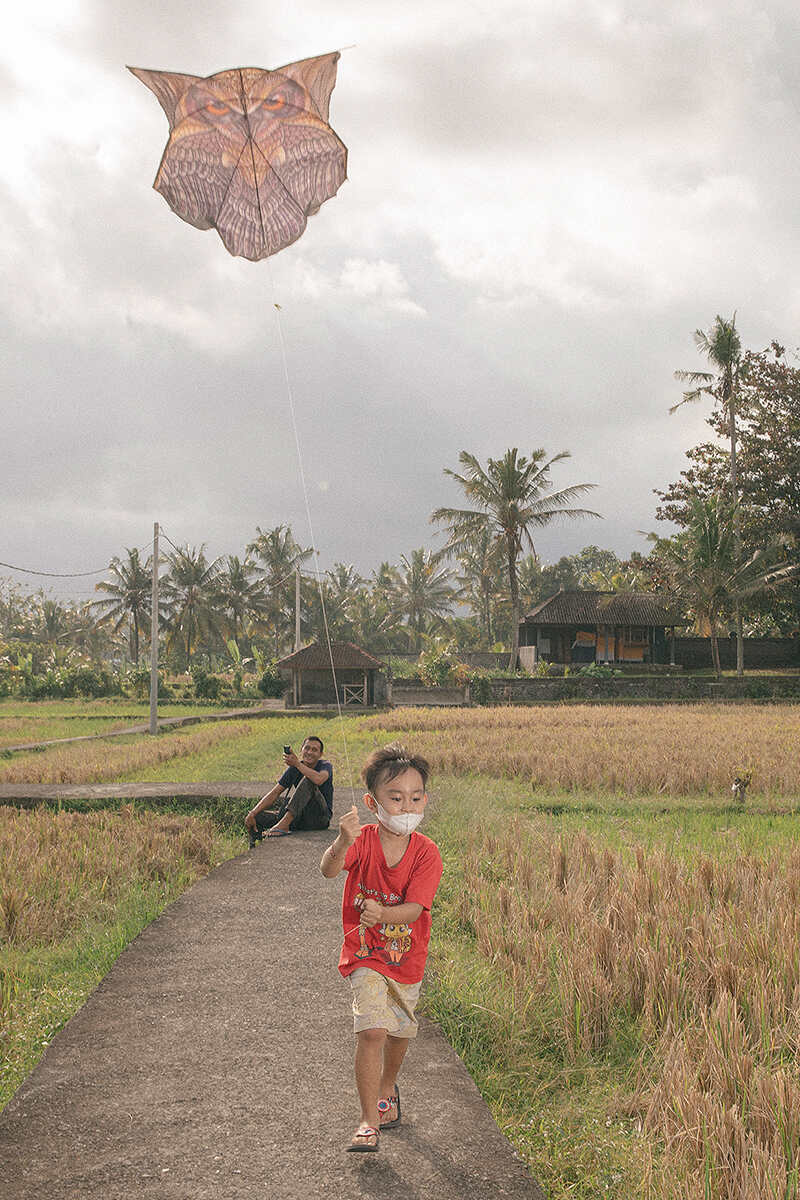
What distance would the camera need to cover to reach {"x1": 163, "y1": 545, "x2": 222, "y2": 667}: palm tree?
1940 inches

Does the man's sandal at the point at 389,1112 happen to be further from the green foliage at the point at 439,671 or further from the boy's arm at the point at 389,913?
the green foliage at the point at 439,671

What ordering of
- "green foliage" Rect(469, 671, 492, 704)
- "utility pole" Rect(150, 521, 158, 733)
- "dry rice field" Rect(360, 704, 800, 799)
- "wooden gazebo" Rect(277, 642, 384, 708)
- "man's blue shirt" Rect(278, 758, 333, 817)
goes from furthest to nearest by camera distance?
1. "wooden gazebo" Rect(277, 642, 384, 708)
2. "green foliage" Rect(469, 671, 492, 704)
3. "utility pole" Rect(150, 521, 158, 733)
4. "dry rice field" Rect(360, 704, 800, 799)
5. "man's blue shirt" Rect(278, 758, 333, 817)

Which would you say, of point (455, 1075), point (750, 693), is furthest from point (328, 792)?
point (750, 693)

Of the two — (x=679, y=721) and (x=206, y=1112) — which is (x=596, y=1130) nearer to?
(x=206, y=1112)

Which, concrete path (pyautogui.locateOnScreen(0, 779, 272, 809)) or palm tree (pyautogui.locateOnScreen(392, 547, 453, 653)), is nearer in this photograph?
concrete path (pyautogui.locateOnScreen(0, 779, 272, 809))

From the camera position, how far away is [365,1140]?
2.77 metres

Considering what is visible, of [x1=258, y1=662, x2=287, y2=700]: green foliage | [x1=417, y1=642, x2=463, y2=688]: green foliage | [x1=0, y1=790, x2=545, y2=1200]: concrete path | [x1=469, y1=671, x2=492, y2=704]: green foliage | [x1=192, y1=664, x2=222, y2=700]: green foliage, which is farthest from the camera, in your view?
[x1=258, y1=662, x2=287, y2=700]: green foliage

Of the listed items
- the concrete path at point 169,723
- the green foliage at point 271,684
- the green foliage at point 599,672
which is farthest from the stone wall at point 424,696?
the green foliage at point 271,684

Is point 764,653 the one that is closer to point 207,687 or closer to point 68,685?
point 207,687

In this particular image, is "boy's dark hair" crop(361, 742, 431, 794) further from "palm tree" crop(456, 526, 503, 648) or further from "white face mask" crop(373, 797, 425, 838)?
"palm tree" crop(456, 526, 503, 648)

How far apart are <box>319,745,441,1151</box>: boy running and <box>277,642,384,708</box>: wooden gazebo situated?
94.5 feet

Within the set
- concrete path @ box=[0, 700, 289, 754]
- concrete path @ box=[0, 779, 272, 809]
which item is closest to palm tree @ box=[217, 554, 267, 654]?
concrete path @ box=[0, 700, 289, 754]

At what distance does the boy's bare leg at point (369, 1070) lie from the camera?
2.79 metres

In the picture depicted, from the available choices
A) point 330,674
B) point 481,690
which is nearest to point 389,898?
point 481,690
